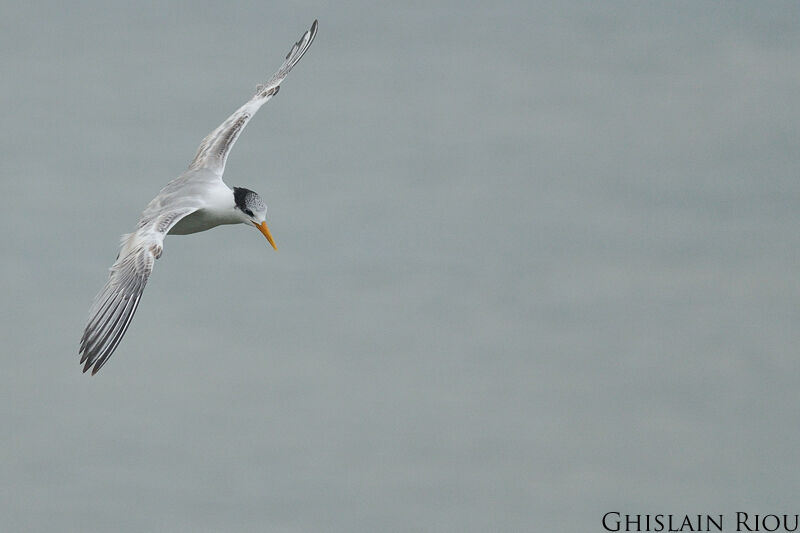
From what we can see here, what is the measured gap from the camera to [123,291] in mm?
26969

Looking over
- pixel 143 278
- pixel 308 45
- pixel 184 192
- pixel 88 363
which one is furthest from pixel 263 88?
pixel 88 363

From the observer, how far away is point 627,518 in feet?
106

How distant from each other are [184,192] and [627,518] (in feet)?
40.5

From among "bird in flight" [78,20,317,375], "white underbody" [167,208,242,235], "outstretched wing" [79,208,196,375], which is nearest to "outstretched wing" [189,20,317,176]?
"bird in flight" [78,20,317,375]

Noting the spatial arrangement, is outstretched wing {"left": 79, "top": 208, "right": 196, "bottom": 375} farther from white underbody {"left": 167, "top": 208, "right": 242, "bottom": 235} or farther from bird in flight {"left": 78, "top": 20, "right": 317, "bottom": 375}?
white underbody {"left": 167, "top": 208, "right": 242, "bottom": 235}

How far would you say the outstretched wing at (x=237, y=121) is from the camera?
33.2 metres

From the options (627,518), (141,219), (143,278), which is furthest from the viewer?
(627,518)

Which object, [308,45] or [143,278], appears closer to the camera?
[143,278]

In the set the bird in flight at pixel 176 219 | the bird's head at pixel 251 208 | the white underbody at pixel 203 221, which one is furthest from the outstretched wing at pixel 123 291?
the bird's head at pixel 251 208

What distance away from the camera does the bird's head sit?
30203 millimetres

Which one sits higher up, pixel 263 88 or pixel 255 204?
pixel 263 88

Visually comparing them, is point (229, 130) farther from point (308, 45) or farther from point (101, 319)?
point (101, 319)

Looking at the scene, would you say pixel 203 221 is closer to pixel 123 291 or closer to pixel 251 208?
pixel 251 208

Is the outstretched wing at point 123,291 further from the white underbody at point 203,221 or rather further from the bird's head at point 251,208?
the bird's head at point 251,208
